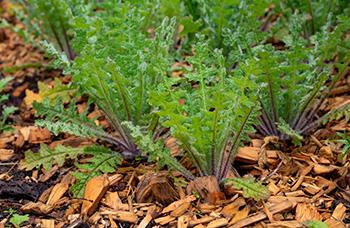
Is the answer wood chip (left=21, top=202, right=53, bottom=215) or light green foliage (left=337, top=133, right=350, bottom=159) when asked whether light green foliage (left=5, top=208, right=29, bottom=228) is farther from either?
light green foliage (left=337, top=133, right=350, bottom=159)

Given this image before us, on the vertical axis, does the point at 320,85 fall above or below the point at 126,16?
below

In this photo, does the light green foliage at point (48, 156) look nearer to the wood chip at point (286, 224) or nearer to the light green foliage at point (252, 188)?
the light green foliage at point (252, 188)

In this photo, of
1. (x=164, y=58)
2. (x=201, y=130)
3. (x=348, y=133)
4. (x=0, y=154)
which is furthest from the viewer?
(x=0, y=154)

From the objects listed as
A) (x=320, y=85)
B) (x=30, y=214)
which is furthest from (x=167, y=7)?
(x=30, y=214)

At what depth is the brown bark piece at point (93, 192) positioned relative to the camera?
7.35 ft

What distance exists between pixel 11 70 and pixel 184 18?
1.18 m

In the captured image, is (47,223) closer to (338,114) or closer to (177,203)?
(177,203)

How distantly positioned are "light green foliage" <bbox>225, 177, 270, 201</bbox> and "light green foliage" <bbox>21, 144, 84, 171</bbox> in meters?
0.75

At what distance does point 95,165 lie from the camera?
240 cm

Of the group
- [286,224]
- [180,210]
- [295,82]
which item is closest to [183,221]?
[180,210]

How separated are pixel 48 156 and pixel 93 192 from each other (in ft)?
1.11

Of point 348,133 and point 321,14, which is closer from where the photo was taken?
point 348,133

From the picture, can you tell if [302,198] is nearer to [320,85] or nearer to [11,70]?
[320,85]

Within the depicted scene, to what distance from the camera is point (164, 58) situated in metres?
2.39
